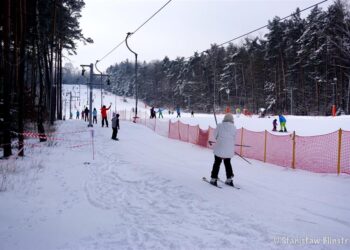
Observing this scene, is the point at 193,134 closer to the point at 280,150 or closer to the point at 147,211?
the point at 280,150

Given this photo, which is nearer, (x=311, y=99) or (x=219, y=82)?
(x=311, y=99)

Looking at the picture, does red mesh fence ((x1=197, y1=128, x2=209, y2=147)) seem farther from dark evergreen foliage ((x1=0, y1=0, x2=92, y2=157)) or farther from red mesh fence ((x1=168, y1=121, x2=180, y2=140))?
dark evergreen foliage ((x1=0, y1=0, x2=92, y2=157))

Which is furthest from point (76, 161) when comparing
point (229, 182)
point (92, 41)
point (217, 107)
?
point (217, 107)

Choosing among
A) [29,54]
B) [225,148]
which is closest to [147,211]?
[225,148]

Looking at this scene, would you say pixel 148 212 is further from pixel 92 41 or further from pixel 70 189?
pixel 92 41

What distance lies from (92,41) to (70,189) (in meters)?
26.4

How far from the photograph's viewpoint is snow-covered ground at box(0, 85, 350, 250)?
4.85m

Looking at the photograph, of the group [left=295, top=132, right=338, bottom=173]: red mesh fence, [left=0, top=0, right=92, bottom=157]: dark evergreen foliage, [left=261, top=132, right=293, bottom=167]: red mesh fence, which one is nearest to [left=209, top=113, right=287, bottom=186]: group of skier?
[left=295, top=132, right=338, bottom=173]: red mesh fence

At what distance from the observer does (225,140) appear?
27.7ft

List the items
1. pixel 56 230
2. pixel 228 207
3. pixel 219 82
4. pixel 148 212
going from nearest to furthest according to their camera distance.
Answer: pixel 56 230
pixel 148 212
pixel 228 207
pixel 219 82

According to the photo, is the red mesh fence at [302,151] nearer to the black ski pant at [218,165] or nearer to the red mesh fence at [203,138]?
the red mesh fence at [203,138]

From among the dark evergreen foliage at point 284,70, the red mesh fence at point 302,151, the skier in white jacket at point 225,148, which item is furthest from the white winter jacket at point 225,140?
the dark evergreen foliage at point 284,70

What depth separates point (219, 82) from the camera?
8062cm

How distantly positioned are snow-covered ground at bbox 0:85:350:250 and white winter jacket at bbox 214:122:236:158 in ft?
2.99
